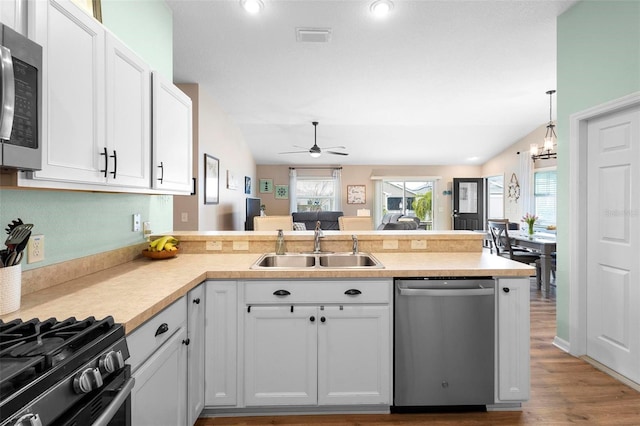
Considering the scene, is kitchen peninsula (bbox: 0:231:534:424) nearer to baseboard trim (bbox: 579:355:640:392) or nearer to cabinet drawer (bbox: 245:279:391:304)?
Result: cabinet drawer (bbox: 245:279:391:304)

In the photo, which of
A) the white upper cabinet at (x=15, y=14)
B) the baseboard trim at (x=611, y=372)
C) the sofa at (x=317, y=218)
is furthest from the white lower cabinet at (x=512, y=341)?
the sofa at (x=317, y=218)

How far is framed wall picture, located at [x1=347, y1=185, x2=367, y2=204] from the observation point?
9.43 meters

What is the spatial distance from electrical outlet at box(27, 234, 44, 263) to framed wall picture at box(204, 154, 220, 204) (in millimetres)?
3049

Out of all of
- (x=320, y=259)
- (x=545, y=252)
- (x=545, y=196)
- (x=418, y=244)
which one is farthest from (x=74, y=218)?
(x=545, y=196)

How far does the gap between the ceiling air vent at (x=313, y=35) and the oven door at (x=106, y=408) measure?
2970mm

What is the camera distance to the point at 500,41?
128 inches

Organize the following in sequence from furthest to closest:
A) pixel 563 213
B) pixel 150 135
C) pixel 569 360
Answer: pixel 563 213 < pixel 569 360 < pixel 150 135

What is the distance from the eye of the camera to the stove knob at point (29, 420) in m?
0.68

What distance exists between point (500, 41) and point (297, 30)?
2.03 meters

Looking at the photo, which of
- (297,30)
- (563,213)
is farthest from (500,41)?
(297,30)

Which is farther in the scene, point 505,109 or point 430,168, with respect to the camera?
point 430,168

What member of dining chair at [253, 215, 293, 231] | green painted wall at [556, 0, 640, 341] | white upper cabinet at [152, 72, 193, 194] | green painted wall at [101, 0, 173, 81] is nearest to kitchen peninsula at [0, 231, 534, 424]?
white upper cabinet at [152, 72, 193, 194]

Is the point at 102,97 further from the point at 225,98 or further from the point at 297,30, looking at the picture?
the point at 225,98

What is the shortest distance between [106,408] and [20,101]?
91cm
